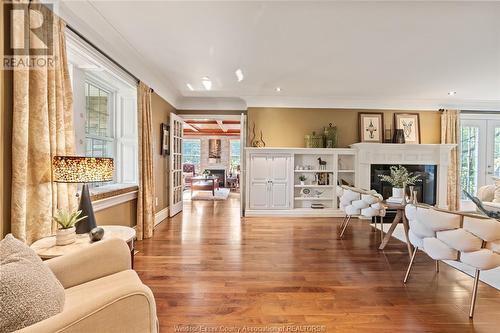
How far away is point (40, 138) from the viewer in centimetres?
189

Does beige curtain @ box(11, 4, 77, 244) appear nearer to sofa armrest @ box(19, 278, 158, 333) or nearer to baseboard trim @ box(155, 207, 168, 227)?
sofa armrest @ box(19, 278, 158, 333)

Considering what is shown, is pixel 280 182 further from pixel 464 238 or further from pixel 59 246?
pixel 59 246

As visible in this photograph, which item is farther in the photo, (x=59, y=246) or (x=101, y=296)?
(x=59, y=246)

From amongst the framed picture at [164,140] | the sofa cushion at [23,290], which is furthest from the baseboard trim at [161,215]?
the sofa cushion at [23,290]

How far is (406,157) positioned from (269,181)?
2963mm

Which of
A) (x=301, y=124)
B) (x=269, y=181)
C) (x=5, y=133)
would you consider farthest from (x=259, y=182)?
(x=5, y=133)

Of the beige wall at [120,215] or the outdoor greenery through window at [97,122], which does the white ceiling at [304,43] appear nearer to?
the outdoor greenery through window at [97,122]

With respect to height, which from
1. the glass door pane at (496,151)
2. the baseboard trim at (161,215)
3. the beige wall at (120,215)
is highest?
the glass door pane at (496,151)

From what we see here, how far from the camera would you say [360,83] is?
4707mm

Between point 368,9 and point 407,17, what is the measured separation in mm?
A: 456

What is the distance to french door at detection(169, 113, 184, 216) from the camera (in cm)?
530

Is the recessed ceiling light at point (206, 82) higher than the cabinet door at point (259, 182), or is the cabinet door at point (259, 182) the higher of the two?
the recessed ceiling light at point (206, 82)

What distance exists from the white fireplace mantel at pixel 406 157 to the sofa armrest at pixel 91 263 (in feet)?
16.3

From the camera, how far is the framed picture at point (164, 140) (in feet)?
16.5
